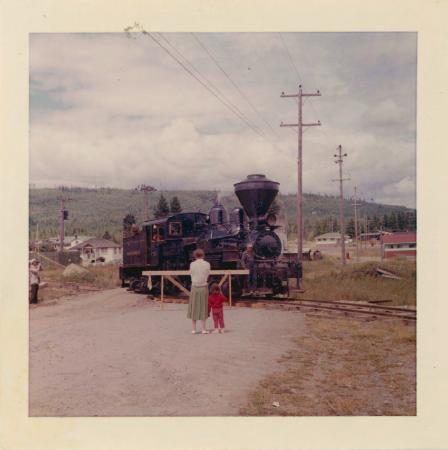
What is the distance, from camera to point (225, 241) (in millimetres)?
13258

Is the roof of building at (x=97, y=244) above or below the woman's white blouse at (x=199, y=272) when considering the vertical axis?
above

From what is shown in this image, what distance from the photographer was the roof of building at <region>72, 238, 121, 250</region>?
13555mm

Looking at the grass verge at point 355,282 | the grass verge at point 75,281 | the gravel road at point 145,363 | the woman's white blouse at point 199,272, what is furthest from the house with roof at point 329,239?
the woman's white blouse at point 199,272

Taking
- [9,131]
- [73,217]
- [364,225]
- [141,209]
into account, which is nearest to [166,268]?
[141,209]

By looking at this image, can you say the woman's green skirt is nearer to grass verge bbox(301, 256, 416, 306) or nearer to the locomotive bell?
grass verge bbox(301, 256, 416, 306)

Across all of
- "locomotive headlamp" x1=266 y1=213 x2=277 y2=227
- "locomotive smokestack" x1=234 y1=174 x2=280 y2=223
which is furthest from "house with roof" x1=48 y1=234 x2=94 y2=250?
"locomotive headlamp" x1=266 y1=213 x2=277 y2=227

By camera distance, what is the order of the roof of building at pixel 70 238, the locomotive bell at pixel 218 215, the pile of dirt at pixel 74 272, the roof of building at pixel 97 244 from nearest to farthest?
the roof of building at pixel 70 238 < the pile of dirt at pixel 74 272 < the roof of building at pixel 97 244 < the locomotive bell at pixel 218 215

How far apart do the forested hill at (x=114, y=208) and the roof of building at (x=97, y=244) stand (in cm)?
25

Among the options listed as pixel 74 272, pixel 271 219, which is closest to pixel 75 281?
pixel 74 272

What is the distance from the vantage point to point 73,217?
11938mm

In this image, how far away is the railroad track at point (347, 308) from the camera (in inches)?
405

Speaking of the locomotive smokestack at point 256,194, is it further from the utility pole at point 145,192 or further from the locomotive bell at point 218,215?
the utility pole at point 145,192

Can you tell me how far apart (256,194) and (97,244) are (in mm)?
5082
